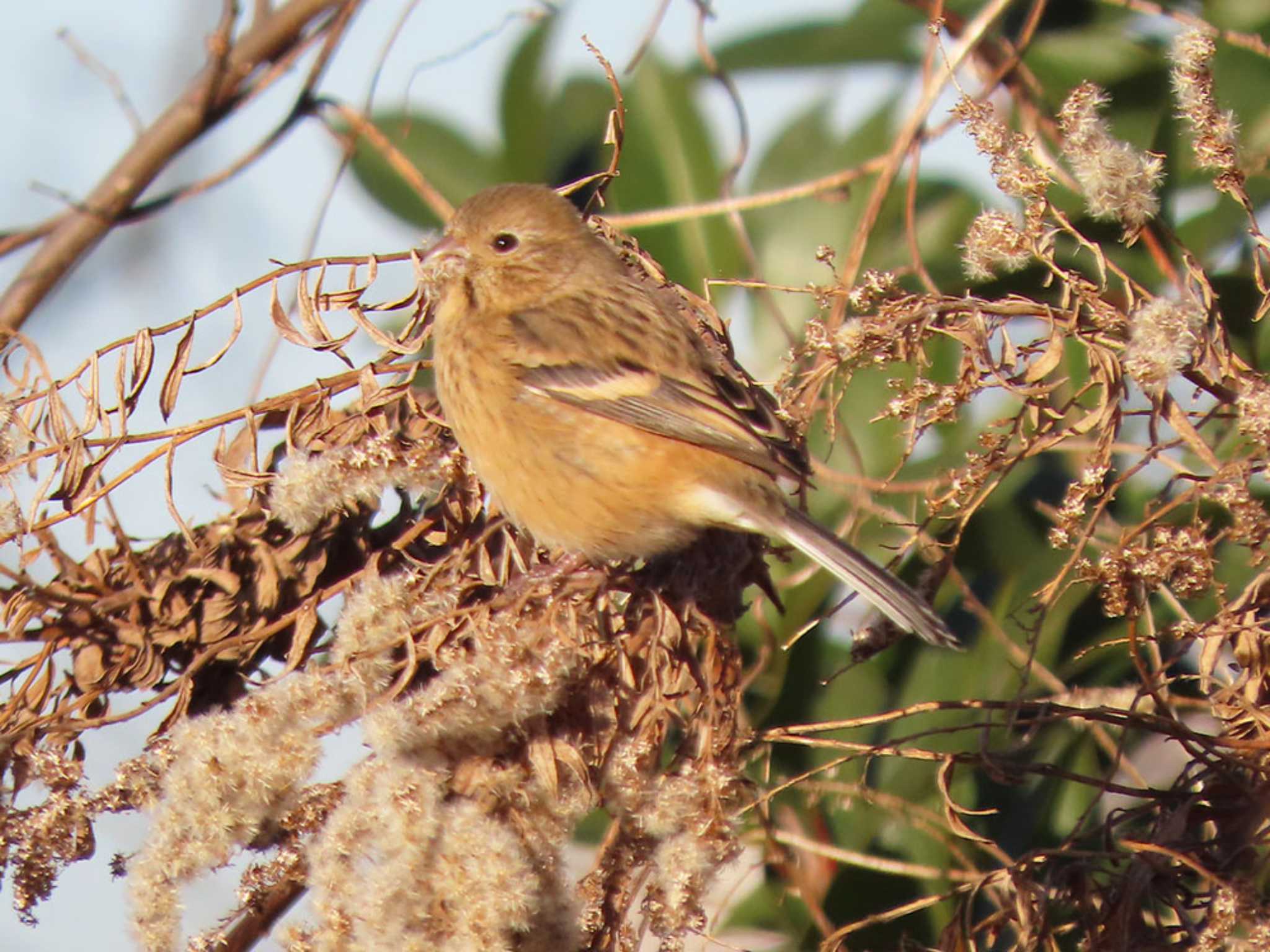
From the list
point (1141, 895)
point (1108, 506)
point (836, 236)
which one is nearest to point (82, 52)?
point (836, 236)

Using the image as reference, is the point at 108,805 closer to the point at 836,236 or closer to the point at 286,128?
the point at 286,128

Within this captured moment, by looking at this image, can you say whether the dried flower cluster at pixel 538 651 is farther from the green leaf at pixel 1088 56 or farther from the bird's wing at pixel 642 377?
the green leaf at pixel 1088 56

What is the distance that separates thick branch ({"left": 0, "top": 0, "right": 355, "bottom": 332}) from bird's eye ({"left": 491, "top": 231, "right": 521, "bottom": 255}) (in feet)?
2.59

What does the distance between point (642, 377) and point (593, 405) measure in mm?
177

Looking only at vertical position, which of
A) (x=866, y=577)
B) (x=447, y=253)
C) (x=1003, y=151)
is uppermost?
(x=447, y=253)

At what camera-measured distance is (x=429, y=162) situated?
17.3 ft

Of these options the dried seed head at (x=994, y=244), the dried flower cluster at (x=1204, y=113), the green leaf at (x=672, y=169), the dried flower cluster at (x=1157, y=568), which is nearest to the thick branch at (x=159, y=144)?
the green leaf at (x=672, y=169)

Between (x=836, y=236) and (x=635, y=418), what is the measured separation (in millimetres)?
1152

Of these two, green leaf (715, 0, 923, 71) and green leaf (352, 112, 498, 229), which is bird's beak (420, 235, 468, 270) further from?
green leaf (715, 0, 923, 71)

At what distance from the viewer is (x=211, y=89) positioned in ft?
13.4

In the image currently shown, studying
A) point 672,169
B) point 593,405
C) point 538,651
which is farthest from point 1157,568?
point 672,169

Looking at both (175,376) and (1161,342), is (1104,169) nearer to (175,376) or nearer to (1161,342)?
(1161,342)

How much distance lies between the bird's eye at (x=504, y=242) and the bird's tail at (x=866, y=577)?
131 centimetres

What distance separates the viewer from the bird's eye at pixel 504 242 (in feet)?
14.5
